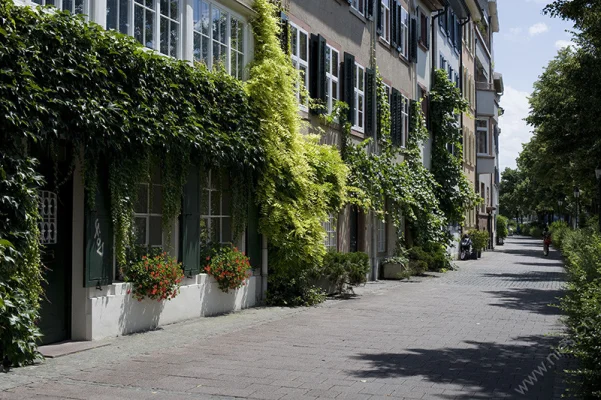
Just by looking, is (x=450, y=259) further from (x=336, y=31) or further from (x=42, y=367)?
(x=42, y=367)

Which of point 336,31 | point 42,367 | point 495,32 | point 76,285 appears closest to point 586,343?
point 42,367

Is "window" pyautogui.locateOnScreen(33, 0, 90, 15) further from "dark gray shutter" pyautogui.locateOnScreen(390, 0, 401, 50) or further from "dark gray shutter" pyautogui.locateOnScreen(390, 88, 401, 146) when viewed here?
"dark gray shutter" pyautogui.locateOnScreen(390, 0, 401, 50)

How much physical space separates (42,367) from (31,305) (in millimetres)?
676

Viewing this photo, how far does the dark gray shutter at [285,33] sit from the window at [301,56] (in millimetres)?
276

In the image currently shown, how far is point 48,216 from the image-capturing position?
9.64 metres

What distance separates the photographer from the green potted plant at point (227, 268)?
1303 cm

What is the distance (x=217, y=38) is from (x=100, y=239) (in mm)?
4690

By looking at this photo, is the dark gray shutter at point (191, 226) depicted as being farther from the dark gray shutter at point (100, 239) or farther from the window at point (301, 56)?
the window at point (301, 56)

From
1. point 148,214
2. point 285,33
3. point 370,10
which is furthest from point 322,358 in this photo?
point 370,10

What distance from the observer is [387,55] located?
23.3m

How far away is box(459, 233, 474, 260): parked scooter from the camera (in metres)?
35.6

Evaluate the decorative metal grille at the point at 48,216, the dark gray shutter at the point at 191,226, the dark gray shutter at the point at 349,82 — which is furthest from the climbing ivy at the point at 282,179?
the decorative metal grille at the point at 48,216

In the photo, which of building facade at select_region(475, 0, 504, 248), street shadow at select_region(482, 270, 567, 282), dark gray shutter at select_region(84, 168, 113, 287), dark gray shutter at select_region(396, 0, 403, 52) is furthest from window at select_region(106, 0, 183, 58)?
building facade at select_region(475, 0, 504, 248)

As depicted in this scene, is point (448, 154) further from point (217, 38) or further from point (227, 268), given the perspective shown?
point (227, 268)
